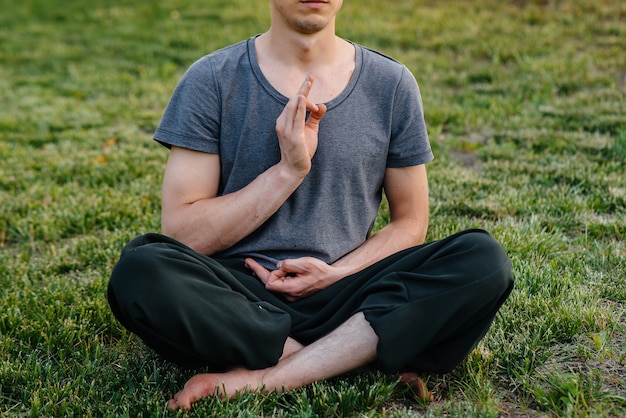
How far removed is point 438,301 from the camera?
A: 2.70 metres

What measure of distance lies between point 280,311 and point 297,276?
172 millimetres

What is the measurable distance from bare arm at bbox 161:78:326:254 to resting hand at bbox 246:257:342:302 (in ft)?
0.60

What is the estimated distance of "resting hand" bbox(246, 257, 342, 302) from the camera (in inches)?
118

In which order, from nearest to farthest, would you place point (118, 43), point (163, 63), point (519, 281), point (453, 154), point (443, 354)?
point (443, 354), point (519, 281), point (453, 154), point (163, 63), point (118, 43)

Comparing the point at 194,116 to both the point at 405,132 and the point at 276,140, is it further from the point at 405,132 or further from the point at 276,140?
the point at 405,132

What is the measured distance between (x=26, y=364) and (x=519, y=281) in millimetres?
2217

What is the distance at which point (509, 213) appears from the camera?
4.76 metres

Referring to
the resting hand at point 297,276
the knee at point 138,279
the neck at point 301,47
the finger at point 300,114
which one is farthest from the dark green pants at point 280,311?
the neck at point 301,47

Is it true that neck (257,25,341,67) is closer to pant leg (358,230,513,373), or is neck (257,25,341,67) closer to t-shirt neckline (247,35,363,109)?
t-shirt neckline (247,35,363,109)

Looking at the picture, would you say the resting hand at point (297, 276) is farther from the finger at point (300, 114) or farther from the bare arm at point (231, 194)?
the finger at point (300, 114)

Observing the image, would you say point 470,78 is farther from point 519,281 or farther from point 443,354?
point 443,354

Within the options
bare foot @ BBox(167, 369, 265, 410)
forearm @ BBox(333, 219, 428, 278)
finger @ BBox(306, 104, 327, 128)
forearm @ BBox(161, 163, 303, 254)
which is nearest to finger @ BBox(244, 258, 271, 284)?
forearm @ BBox(161, 163, 303, 254)

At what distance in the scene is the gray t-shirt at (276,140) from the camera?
3074 millimetres

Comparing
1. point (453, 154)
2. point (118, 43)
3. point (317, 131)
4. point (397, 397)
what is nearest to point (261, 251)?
point (317, 131)
